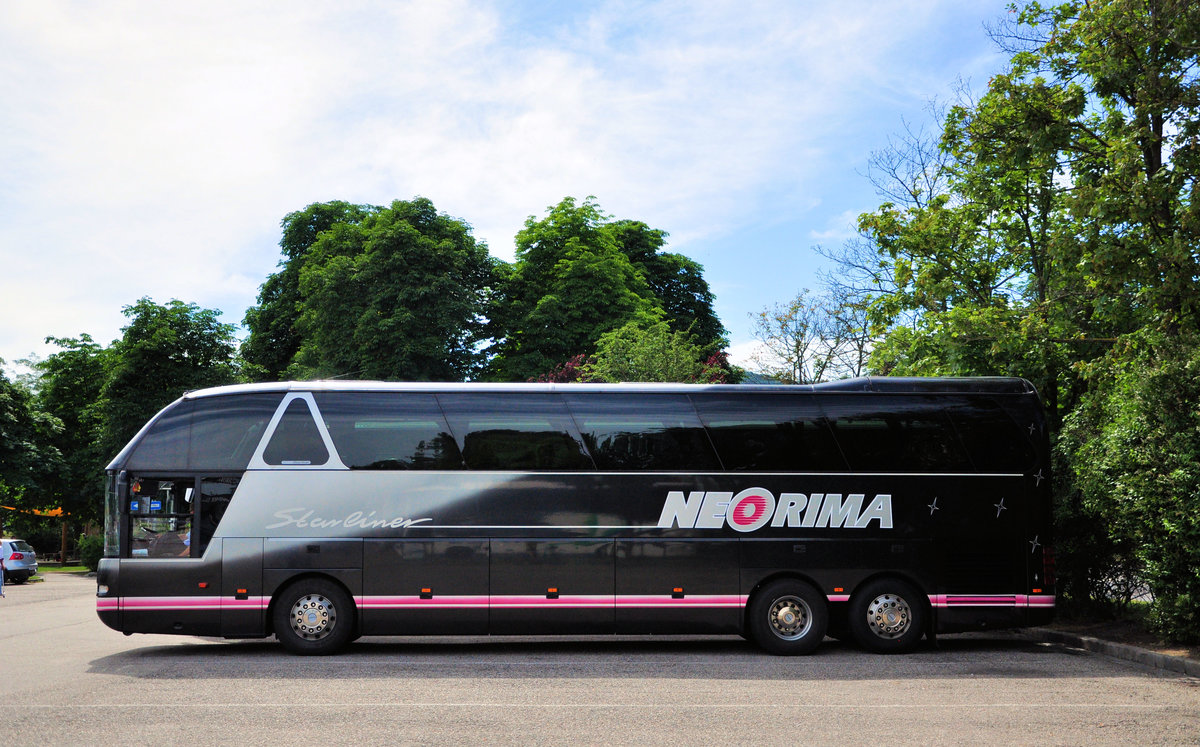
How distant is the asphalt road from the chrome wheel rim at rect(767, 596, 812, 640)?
→ 48 cm

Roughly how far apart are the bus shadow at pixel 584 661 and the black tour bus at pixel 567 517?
39 cm

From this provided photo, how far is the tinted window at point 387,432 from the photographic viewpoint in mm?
13242

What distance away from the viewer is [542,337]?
44.1 metres

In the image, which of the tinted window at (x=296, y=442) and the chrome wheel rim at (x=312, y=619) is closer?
the chrome wheel rim at (x=312, y=619)

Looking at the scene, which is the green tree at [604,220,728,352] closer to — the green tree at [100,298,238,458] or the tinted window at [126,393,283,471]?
the green tree at [100,298,238,458]

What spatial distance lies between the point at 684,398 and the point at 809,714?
5356mm

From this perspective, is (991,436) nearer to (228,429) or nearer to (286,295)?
(228,429)

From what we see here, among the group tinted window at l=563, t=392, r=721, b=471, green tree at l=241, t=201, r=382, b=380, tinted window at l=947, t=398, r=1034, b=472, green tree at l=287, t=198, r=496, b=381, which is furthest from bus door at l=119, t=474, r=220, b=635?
green tree at l=241, t=201, r=382, b=380

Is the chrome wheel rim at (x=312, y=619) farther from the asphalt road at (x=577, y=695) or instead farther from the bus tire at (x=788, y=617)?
the bus tire at (x=788, y=617)

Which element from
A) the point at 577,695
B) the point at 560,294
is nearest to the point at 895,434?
the point at 577,695

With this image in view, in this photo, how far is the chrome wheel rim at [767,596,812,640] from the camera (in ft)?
43.5

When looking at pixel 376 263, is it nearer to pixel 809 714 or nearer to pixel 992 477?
pixel 992 477

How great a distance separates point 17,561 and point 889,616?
33.9 meters

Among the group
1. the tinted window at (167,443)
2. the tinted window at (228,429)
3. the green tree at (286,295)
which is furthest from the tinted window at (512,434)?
the green tree at (286,295)
